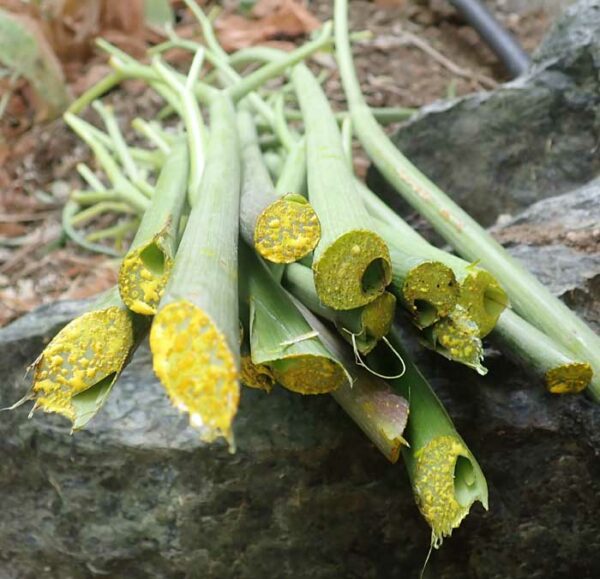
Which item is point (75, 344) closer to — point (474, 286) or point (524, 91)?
point (474, 286)

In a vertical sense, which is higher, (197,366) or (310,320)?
(197,366)

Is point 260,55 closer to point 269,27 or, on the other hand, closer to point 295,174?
point 295,174

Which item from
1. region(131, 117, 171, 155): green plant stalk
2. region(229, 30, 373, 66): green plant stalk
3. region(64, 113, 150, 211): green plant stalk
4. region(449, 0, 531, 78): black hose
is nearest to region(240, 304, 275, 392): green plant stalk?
region(64, 113, 150, 211): green plant stalk

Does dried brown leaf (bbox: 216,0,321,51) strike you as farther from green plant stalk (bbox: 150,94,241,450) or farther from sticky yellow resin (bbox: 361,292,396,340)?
green plant stalk (bbox: 150,94,241,450)

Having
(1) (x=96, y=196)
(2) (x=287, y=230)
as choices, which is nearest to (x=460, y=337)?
(2) (x=287, y=230)

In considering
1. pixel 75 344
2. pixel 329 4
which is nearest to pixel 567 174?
pixel 75 344

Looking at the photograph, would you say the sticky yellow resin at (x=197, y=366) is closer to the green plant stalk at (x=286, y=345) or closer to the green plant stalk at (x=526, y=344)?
the green plant stalk at (x=286, y=345)

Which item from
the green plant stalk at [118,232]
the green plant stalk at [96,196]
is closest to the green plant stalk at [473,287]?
the green plant stalk at [96,196]
